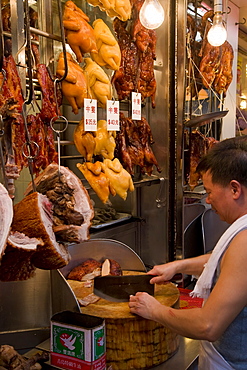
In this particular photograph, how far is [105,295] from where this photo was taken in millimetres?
2227

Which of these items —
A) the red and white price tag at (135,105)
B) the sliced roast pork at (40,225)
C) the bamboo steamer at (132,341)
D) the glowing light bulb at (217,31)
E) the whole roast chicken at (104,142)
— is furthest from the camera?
the glowing light bulb at (217,31)

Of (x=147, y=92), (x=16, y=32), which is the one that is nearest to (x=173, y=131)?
(x=147, y=92)

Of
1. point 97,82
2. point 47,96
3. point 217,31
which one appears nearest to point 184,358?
point 47,96

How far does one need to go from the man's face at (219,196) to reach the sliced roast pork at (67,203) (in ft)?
1.78

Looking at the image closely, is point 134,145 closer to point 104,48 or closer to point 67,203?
point 104,48

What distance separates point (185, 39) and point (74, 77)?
1337 millimetres

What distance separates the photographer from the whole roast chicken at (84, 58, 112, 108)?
2.68m

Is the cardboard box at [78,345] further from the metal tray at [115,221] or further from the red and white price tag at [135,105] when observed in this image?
the red and white price tag at [135,105]

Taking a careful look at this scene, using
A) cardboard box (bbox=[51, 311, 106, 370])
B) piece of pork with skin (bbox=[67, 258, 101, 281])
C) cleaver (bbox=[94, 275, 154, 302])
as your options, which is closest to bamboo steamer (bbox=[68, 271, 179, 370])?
cleaver (bbox=[94, 275, 154, 302])

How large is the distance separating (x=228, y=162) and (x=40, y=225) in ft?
2.61

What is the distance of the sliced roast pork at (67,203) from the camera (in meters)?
1.53

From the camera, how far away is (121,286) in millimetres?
2201

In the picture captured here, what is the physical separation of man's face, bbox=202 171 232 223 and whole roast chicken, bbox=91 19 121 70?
1300mm

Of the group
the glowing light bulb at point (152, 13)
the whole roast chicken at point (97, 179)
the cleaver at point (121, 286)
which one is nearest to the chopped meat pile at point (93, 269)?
the cleaver at point (121, 286)
